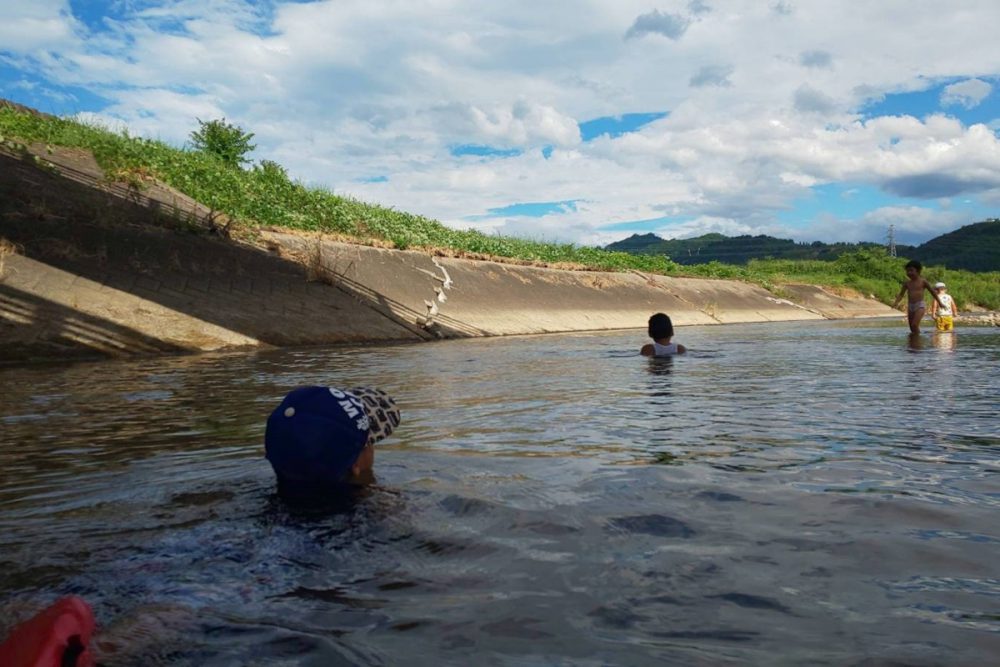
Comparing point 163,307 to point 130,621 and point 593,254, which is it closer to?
point 130,621

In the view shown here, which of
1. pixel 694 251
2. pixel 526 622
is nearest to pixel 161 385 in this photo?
pixel 526 622

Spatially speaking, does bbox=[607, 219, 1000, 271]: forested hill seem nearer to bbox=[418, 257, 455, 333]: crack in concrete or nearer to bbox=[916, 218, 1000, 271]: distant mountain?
bbox=[916, 218, 1000, 271]: distant mountain

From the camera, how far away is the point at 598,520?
3043mm

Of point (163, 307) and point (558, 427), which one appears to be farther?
point (163, 307)

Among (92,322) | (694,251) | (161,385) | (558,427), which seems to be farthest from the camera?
(694,251)

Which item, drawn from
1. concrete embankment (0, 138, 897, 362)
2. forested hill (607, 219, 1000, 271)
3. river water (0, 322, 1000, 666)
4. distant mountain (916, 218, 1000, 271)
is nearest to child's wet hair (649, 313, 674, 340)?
river water (0, 322, 1000, 666)

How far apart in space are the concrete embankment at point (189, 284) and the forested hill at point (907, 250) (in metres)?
66.0

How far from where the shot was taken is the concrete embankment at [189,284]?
38.1 feet

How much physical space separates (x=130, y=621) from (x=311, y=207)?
20.9 metres

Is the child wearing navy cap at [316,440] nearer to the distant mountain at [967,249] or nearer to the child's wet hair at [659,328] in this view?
the child's wet hair at [659,328]

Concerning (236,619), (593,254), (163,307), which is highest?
(593,254)

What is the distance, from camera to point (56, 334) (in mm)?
10906

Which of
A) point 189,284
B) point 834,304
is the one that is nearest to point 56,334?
point 189,284

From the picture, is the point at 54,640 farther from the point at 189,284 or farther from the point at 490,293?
the point at 490,293
